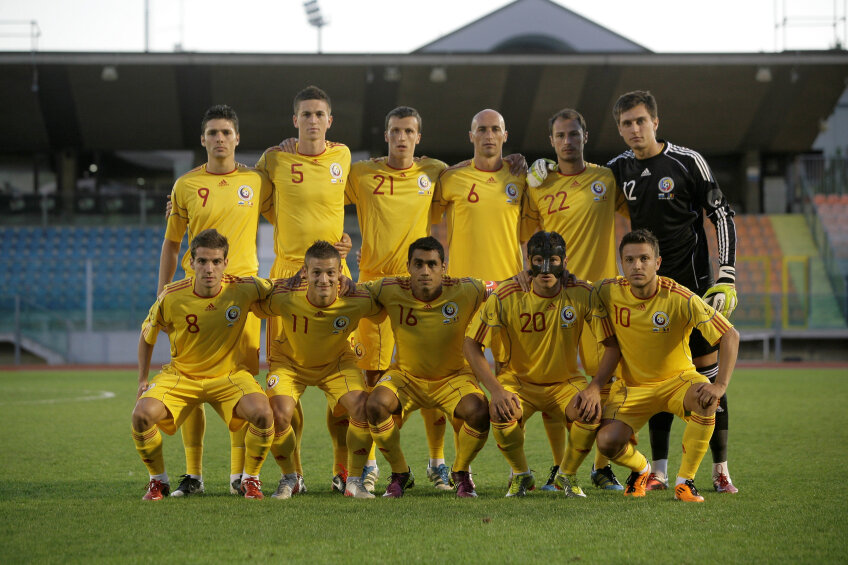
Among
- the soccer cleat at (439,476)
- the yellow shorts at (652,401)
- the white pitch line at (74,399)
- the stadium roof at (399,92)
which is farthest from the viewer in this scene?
the stadium roof at (399,92)

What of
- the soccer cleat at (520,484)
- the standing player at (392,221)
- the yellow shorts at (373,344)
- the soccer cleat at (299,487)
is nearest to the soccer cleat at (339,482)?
the soccer cleat at (299,487)

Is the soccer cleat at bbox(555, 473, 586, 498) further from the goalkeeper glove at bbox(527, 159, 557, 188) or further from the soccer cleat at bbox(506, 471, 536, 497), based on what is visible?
the goalkeeper glove at bbox(527, 159, 557, 188)

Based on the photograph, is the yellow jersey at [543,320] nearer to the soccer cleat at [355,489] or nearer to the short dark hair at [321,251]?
the short dark hair at [321,251]

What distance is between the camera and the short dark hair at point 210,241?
185 inches

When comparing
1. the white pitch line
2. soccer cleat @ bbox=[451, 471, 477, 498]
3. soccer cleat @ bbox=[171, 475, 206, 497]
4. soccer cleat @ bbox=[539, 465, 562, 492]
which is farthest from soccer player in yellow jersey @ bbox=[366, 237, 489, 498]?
the white pitch line

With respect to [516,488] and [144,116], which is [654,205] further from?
[144,116]

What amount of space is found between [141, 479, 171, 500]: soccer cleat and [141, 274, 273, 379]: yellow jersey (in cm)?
58

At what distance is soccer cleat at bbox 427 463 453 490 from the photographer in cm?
510

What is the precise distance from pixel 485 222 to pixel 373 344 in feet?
3.23

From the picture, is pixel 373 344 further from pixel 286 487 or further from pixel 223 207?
pixel 223 207

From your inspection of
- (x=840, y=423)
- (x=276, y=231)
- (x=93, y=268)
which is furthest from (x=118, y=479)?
(x=93, y=268)

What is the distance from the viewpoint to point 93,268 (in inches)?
682

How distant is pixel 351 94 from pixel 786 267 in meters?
9.95

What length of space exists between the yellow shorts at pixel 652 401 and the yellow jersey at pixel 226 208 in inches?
88.0
